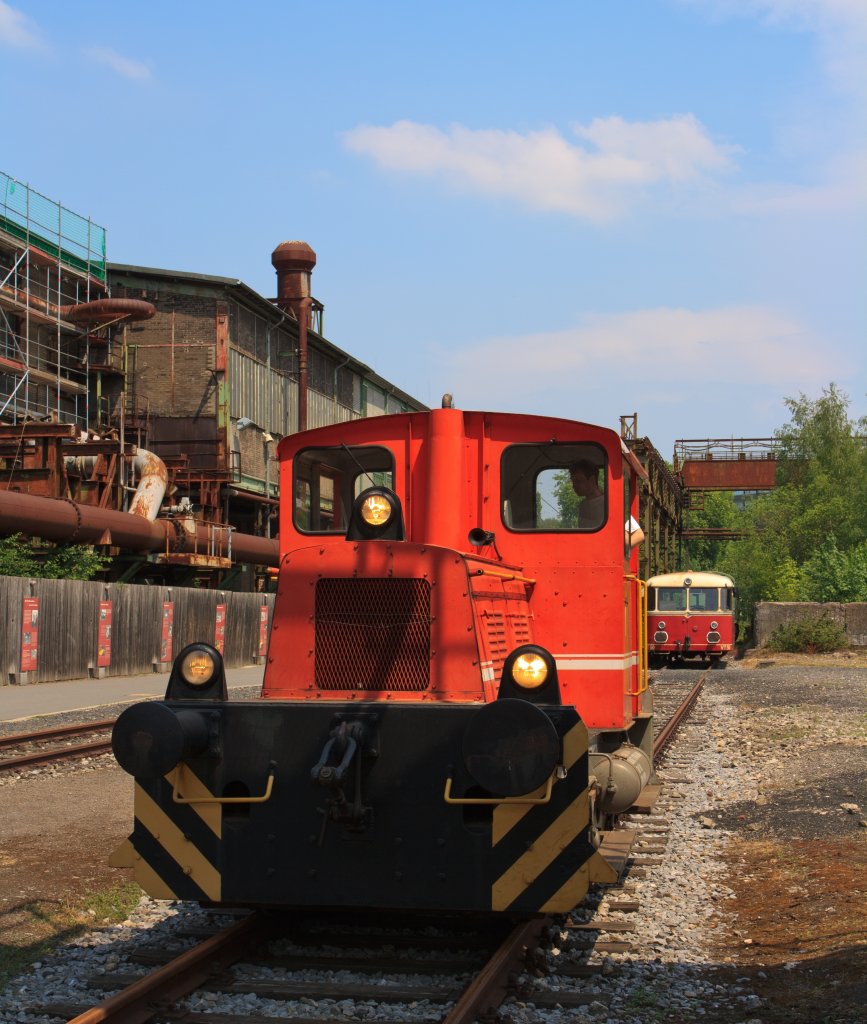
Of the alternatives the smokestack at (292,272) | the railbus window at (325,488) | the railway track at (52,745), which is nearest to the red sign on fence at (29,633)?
the railway track at (52,745)

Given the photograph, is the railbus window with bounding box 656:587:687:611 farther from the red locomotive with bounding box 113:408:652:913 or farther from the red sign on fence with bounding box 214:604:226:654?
the red locomotive with bounding box 113:408:652:913

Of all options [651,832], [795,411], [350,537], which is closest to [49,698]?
[651,832]

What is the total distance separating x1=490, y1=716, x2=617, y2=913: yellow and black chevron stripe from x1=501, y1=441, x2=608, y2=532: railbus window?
1953 mm

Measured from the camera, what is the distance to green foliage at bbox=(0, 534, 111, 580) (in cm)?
2617

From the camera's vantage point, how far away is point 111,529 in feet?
90.0

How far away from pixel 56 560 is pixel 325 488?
2160cm

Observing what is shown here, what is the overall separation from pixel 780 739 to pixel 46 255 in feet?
88.0

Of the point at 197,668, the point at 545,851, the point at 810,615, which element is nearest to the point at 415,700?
the point at 545,851

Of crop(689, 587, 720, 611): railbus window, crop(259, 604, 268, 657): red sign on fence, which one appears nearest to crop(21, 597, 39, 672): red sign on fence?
crop(259, 604, 268, 657): red sign on fence

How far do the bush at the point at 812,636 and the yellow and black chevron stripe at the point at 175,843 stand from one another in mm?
30776

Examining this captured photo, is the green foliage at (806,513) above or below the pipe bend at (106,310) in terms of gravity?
below

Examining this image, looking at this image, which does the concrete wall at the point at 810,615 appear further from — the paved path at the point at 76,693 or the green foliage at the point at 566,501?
the green foliage at the point at 566,501

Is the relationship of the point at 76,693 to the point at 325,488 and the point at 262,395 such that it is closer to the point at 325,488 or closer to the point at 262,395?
the point at 325,488

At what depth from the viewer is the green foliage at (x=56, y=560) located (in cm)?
2617
